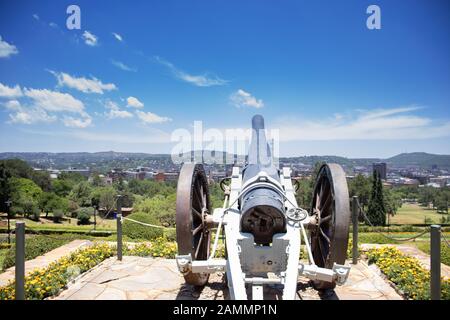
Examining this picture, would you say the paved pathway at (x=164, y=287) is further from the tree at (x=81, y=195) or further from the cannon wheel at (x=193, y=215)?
the tree at (x=81, y=195)

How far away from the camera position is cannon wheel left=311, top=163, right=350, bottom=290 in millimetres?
4121

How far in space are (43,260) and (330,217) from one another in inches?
226

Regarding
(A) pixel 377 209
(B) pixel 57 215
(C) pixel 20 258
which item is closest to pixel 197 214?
(C) pixel 20 258

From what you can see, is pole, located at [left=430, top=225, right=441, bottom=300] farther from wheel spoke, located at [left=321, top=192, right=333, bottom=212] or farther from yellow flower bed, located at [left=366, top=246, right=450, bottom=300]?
wheel spoke, located at [left=321, top=192, right=333, bottom=212]

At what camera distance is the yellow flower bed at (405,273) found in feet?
15.6

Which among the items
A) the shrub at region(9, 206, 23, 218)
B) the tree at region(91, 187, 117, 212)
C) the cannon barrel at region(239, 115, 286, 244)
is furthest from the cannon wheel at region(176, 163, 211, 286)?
the tree at region(91, 187, 117, 212)

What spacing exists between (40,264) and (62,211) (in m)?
37.6

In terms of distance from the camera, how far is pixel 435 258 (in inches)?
133

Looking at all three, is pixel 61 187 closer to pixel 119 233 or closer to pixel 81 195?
pixel 81 195

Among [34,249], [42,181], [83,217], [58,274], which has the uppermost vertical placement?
[58,274]

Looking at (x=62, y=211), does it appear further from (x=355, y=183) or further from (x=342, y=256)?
(x=342, y=256)

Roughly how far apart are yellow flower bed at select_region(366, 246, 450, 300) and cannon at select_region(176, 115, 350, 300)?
1.06 m
